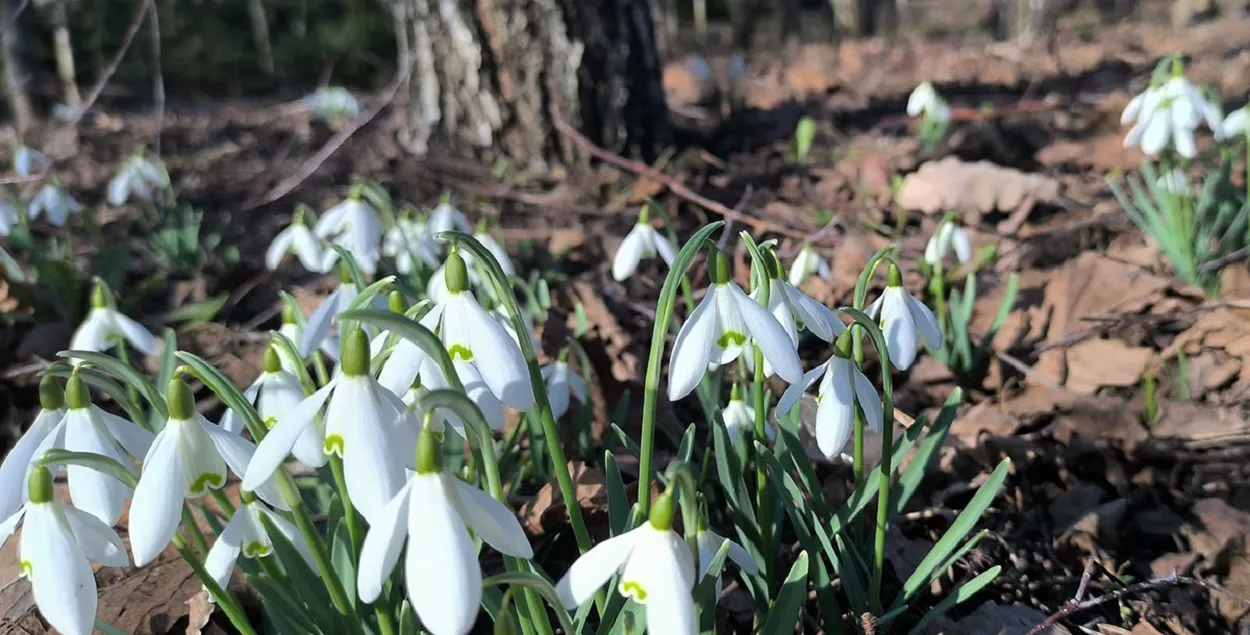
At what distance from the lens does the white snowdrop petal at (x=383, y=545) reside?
69 cm

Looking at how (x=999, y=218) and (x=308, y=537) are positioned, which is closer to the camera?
(x=308, y=537)

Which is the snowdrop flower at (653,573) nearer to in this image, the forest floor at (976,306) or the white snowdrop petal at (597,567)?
the white snowdrop petal at (597,567)

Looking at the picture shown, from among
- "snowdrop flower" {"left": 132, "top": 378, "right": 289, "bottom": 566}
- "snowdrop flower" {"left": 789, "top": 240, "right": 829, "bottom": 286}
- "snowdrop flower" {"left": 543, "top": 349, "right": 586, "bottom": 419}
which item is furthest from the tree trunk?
"snowdrop flower" {"left": 132, "top": 378, "right": 289, "bottom": 566}

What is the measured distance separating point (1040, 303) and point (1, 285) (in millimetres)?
2721

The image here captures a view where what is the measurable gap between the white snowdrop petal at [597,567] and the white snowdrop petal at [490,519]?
0.07 m

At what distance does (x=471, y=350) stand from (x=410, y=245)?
51.8 inches

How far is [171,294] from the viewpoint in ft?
9.04

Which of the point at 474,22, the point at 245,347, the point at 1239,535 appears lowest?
the point at 1239,535

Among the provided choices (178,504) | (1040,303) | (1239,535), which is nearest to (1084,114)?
(1040,303)

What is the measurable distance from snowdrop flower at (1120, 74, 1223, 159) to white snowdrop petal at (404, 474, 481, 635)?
2096 millimetres

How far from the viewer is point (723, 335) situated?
954 mm

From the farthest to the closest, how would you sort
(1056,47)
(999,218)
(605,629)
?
(1056,47) < (999,218) < (605,629)

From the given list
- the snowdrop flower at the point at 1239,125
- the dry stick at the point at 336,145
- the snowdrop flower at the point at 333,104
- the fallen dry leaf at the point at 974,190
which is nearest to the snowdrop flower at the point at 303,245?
the dry stick at the point at 336,145

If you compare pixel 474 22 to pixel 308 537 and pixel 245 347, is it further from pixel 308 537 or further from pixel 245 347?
pixel 308 537
